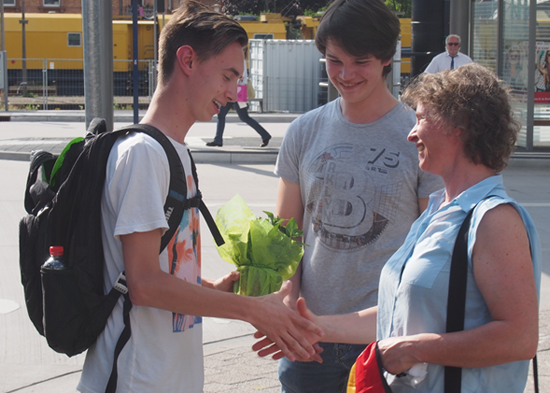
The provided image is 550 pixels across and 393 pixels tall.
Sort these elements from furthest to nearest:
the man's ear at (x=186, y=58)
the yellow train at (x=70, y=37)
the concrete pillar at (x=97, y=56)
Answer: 1. the yellow train at (x=70, y=37)
2. the concrete pillar at (x=97, y=56)
3. the man's ear at (x=186, y=58)

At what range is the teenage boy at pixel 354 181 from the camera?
91.0 inches

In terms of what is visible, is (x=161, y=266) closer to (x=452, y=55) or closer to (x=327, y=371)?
(x=327, y=371)

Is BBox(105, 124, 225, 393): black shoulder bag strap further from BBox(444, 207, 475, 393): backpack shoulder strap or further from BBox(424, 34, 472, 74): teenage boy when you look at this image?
BBox(424, 34, 472, 74): teenage boy

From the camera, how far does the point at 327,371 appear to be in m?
2.44

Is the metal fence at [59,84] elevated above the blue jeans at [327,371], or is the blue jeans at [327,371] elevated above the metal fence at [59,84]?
the metal fence at [59,84]

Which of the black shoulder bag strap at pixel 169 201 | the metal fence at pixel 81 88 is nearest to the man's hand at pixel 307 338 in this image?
the black shoulder bag strap at pixel 169 201

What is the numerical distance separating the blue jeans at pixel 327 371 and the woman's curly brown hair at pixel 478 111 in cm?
93

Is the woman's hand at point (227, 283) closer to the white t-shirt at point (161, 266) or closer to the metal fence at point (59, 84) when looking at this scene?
the white t-shirt at point (161, 266)

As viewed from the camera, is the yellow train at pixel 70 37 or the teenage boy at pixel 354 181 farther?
the yellow train at pixel 70 37

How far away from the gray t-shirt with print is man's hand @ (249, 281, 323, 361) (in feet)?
0.88

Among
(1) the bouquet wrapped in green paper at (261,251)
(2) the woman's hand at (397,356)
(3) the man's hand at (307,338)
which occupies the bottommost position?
(3) the man's hand at (307,338)

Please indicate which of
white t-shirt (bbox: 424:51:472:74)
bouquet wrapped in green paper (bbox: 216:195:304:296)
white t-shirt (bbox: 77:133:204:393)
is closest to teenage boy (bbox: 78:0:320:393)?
white t-shirt (bbox: 77:133:204:393)

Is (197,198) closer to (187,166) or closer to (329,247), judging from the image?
(187,166)

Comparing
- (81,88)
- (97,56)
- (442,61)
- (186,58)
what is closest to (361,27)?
(186,58)
